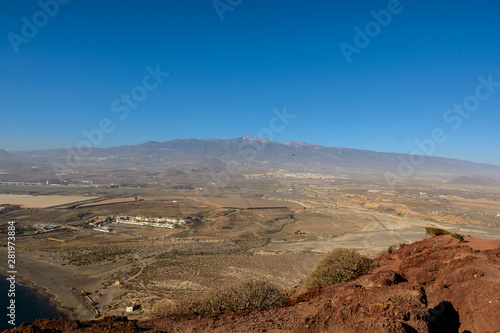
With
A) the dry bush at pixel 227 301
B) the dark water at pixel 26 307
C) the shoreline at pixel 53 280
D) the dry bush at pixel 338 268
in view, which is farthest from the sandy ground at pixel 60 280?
the dry bush at pixel 338 268

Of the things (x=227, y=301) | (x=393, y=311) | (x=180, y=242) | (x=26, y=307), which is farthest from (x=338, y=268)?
(x=180, y=242)

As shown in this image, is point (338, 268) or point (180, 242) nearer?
point (338, 268)

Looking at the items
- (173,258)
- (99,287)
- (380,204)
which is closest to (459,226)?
(380,204)

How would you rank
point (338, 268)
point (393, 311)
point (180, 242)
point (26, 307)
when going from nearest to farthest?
point (393, 311)
point (338, 268)
point (26, 307)
point (180, 242)

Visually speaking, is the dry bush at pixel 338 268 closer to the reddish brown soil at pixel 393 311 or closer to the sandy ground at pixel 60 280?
the reddish brown soil at pixel 393 311

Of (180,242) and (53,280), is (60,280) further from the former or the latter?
(180,242)

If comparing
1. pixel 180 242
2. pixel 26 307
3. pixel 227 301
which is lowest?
pixel 180 242
